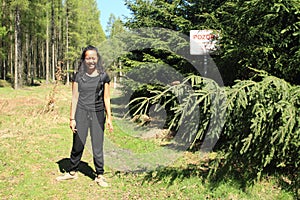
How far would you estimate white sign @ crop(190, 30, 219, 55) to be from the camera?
546 centimetres

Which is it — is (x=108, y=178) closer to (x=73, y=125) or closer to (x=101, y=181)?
(x=101, y=181)

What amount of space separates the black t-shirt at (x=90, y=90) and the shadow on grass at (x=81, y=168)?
4.14 feet

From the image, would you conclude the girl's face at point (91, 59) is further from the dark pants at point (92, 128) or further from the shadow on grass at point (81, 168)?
the shadow on grass at point (81, 168)

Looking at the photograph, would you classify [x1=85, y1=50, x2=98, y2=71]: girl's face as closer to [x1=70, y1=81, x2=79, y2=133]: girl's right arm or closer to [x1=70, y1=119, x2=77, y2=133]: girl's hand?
[x1=70, y1=81, x2=79, y2=133]: girl's right arm

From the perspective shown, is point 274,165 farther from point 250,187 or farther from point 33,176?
point 33,176

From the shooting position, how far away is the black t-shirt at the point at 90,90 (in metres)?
4.21

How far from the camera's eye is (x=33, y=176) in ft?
15.2

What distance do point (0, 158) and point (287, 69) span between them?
17.3 ft

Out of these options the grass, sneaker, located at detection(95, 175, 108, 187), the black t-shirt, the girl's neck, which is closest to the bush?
the grass

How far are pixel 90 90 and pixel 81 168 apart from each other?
1686mm

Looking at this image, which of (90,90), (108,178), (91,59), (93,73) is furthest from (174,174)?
(91,59)

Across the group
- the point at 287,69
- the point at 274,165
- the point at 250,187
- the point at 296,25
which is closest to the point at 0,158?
the point at 250,187

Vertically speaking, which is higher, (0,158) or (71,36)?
(71,36)

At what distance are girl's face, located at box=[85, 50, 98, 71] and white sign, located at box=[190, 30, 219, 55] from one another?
7.37 feet
